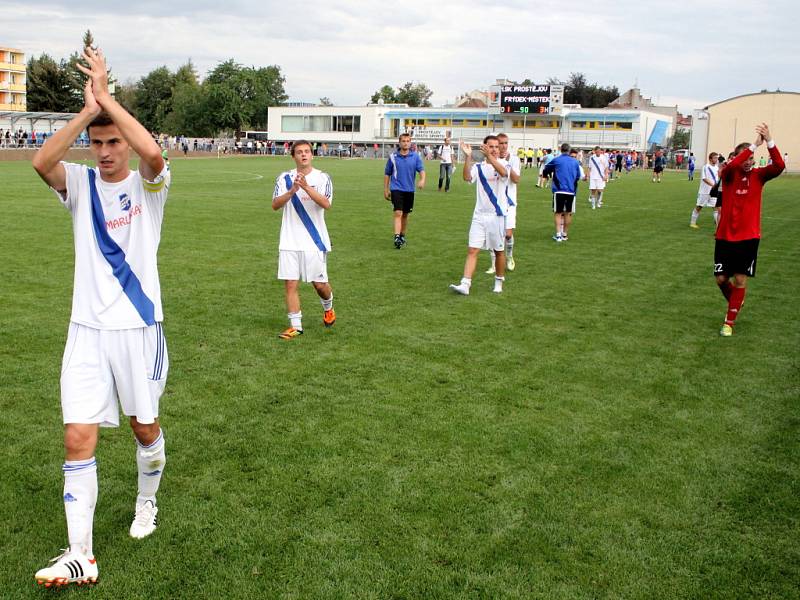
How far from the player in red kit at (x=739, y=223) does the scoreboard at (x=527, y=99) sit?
72.9 meters

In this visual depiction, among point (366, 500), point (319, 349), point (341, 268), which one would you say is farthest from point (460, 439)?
point (341, 268)

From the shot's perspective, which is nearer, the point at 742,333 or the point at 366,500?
the point at 366,500

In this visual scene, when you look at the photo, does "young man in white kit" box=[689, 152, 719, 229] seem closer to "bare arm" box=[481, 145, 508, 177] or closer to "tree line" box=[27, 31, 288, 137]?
"bare arm" box=[481, 145, 508, 177]

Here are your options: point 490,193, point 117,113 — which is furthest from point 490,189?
point 117,113

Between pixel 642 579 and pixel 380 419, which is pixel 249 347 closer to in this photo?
pixel 380 419

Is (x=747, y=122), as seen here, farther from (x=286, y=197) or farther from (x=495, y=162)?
Result: (x=286, y=197)

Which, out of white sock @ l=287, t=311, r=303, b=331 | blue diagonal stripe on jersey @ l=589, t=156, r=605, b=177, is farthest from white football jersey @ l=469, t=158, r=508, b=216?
blue diagonal stripe on jersey @ l=589, t=156, r=605, b=177

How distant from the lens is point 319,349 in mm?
7559

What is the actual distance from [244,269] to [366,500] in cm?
784

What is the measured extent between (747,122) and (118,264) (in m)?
75.2

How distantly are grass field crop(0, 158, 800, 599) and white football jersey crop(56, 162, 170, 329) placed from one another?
122 centimetres

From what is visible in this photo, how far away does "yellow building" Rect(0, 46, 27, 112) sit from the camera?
9438 cm

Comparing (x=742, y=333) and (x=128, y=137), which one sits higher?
(x=128, y=137)

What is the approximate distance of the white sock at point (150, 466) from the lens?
391cm
